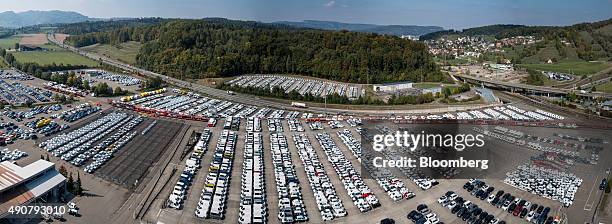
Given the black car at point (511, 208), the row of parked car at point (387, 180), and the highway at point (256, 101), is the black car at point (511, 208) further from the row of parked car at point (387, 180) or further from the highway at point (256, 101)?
the highway at point (256, 101)

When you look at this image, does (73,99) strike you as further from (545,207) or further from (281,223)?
(545,207)

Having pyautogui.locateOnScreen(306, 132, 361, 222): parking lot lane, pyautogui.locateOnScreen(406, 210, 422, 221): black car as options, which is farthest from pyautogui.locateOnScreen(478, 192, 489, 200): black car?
pyautogui.locateOnScreen(306, 132, 361, 222): parking lot lane

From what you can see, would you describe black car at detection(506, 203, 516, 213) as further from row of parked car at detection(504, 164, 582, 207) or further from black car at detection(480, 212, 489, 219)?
row of parked car at detection(504, 164, 582, 207)

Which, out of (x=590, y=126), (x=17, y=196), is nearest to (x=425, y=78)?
(x=590, y=126)

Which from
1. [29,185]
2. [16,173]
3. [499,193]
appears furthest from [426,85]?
[16,173]

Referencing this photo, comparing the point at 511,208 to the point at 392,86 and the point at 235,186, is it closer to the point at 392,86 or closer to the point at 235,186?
the point at 235,186

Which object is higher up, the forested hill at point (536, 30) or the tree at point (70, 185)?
the forested hill at point (536, 30)

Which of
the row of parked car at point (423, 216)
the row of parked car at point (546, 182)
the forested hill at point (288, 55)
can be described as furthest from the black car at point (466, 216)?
the forested hill at point (288, 55)
